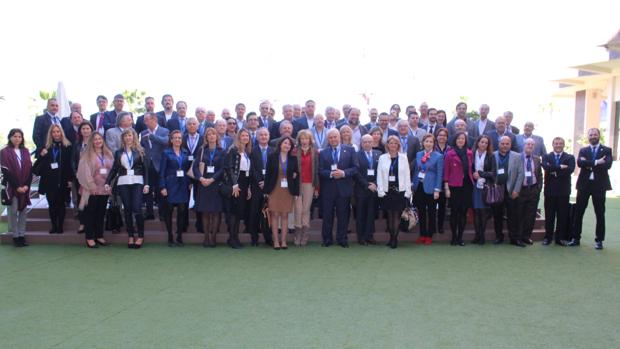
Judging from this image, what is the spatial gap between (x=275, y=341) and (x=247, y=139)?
12.6ft

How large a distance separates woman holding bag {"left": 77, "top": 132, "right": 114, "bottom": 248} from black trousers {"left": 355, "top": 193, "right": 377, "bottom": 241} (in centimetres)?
355

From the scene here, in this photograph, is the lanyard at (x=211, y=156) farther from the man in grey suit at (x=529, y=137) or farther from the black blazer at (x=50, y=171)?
the man in grey suit at (x=529, y=137)

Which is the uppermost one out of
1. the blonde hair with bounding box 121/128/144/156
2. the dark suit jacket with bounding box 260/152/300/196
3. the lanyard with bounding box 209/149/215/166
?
the blonde hair with bounding box 121/128/144/156

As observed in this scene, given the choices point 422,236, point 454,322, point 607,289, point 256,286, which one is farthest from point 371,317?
point 422,236

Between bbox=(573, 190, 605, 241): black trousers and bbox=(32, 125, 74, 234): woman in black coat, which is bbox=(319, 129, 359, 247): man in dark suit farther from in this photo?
bbox=(32, 125, 74, 234): woman in black coat

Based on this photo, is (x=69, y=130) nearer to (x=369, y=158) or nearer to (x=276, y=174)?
(x=276, y=174)

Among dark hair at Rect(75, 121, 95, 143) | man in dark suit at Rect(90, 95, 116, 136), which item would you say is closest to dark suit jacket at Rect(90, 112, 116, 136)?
man in dark suit at Rect(90, 95, 116, 136)

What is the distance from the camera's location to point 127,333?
377 cm

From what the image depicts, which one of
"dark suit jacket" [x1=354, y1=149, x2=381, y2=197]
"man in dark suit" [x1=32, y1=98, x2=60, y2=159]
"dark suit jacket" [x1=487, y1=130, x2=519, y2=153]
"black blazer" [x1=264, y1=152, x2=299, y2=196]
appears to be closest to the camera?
"black blazer" [x1=264, y1=152, x2=299, y2=196]

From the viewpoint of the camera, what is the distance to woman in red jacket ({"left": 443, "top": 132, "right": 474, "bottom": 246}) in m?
7.26

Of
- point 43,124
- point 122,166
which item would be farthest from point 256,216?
point 43,124

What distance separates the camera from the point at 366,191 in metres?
7.27

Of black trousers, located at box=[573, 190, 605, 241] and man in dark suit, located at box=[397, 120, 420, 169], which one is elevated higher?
man in dark suit, located at box=[397, 120, 420, 169]

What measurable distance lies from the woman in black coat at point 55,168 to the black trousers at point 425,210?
519 cm
